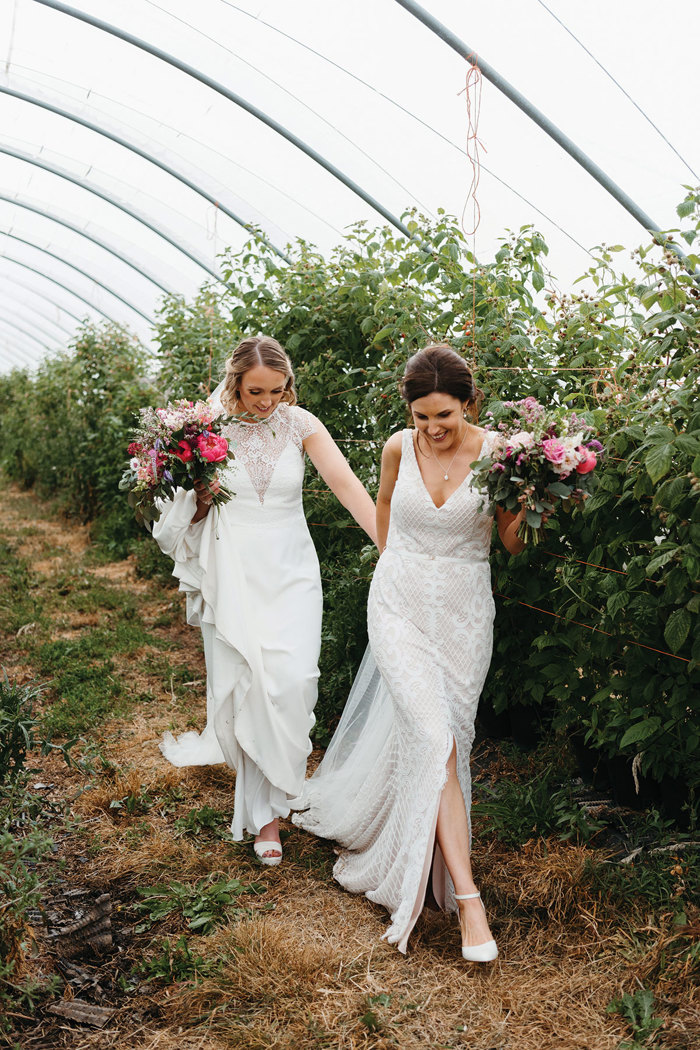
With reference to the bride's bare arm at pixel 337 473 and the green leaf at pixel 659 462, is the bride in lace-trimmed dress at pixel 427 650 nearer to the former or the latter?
the bride's bare arm at pixel 337 473

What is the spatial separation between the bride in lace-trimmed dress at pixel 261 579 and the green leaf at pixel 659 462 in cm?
139

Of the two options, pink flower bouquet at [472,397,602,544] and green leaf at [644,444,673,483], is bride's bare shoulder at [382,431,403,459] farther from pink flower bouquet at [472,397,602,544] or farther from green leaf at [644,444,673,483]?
green leaf at [644,444,673,483]

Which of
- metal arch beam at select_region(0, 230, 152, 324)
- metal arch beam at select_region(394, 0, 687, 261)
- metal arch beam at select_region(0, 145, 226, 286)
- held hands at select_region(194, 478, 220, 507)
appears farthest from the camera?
metal arch beam at select_region(0, 230, 152, 324)

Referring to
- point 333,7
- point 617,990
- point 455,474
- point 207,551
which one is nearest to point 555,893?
point 617,990

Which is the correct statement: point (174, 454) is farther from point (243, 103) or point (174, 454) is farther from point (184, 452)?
point (243, 103)

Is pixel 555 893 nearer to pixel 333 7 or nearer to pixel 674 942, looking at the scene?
pixel 674 942

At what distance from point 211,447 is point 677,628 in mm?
1825

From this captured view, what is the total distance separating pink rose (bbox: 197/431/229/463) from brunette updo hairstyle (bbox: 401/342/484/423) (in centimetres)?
82

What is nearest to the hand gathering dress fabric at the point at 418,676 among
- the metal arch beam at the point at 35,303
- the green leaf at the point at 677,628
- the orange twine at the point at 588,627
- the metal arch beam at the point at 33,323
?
the orange twine at the point at 588,627

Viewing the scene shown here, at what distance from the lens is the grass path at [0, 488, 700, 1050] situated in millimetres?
2553

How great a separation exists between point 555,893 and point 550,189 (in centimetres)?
419

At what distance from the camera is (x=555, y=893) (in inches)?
120

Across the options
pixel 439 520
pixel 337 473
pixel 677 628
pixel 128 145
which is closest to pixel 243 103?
pixel 128 145

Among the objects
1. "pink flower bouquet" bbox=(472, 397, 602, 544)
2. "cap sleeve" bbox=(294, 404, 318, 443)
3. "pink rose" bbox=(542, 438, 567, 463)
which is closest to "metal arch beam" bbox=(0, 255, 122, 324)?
"cap sleeve" bbox=(294, 404, 318, 443)
